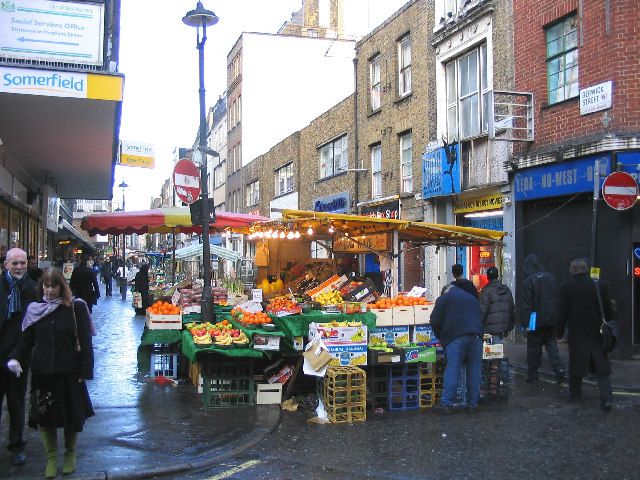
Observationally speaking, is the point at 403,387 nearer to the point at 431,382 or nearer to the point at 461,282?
the point at 431,382

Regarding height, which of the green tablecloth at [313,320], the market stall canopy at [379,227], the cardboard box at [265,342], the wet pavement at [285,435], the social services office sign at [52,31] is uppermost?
the social services office sign at [52,31]

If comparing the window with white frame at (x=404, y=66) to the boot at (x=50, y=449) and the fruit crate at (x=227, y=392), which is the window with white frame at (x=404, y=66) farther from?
the boot at (x=50, y=449)

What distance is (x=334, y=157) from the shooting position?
25.2 meters

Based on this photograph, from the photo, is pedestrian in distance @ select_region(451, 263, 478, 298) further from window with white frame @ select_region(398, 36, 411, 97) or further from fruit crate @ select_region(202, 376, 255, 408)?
window with white frame @ select_region(398, 36, 411, 97)

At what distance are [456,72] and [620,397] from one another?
35.7 feet

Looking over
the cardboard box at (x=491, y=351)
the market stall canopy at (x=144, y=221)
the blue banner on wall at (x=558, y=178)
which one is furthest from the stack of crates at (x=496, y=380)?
the market stall canopy at (x=144, y=221)

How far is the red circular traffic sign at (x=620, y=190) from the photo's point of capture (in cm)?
1002

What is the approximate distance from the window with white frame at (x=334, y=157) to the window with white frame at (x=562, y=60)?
10815 millimetres

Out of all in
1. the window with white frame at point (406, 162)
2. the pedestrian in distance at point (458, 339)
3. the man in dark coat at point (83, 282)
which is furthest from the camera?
the window with white frame at point (406, 162)

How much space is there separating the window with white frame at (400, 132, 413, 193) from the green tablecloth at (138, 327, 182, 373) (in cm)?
1117

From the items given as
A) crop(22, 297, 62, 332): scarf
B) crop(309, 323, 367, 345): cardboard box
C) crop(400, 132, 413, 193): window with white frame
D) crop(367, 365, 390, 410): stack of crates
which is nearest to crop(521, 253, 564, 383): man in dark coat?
crop(367, 365, 390, 410): stack of crates

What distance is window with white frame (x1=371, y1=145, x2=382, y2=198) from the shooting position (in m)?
21.3

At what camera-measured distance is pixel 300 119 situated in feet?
135

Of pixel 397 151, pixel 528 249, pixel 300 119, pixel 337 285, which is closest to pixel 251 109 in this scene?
pixel 300 119
